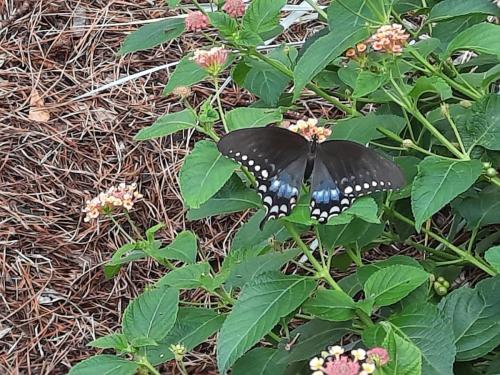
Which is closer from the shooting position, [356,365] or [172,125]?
[356,365]

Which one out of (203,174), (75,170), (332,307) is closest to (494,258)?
(332,307)

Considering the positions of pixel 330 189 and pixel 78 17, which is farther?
pixel 78 17

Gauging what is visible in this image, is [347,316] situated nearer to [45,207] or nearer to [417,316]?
[417,316]

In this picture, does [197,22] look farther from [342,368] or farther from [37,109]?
[37,109]

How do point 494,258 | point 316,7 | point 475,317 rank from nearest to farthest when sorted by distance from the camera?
1. point 494,258
2. point 475,317
3. point 316,7

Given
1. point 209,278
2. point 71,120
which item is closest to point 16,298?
point 71,120

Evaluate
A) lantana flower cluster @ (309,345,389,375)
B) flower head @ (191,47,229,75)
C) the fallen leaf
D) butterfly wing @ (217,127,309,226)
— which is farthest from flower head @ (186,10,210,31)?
the fallen leaf
